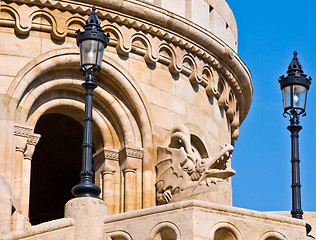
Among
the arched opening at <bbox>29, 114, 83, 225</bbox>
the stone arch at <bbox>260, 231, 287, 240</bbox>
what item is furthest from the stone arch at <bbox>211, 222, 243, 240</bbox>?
the arched opening at <bbox>29, 114, 83, 225</bbox>

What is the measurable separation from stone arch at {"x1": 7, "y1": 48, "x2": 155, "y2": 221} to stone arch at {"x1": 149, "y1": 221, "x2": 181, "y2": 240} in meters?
6.54

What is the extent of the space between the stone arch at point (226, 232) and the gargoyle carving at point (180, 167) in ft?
13.5

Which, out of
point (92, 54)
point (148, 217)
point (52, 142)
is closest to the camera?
point (148, 217)

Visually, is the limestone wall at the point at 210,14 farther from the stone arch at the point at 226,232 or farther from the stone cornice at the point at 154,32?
the stone arch at the point at 226,232

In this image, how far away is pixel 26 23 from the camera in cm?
2238

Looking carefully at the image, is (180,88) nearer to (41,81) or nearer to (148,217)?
(41,81)

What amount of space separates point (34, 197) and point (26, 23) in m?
8.83

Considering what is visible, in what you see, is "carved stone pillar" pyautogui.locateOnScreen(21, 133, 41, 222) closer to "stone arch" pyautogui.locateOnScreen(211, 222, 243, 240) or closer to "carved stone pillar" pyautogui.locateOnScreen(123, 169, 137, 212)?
"carved stone pillar" pyautogui.locateOnScreen(123, 169, 137, 212)

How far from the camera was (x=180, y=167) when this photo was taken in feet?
73.2

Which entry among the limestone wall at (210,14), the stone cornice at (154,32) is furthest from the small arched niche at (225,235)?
the limestone wall at (210,14)

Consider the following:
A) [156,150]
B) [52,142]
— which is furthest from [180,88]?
[52,142]

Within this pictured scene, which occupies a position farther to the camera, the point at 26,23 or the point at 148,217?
the point at 26,23

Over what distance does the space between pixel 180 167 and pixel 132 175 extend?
120cm

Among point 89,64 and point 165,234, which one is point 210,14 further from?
point 165,234
